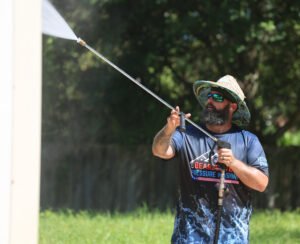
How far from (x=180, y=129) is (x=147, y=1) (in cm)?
857

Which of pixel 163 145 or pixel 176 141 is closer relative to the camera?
pixel 163 145

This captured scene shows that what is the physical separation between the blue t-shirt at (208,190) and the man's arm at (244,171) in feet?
0.24

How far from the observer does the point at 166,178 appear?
13.3 meters

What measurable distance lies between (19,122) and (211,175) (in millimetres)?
1291

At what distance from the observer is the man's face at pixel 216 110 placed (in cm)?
417

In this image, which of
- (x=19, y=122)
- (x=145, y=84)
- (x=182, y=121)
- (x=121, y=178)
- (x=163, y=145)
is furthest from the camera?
(x=121, y=178)

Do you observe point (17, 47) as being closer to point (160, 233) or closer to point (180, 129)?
point (180, 129)

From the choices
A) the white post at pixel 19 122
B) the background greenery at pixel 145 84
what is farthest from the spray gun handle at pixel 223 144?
the background greenery at pixel 145 84

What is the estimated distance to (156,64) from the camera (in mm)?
12758

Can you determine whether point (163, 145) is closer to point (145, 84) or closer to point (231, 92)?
point (231, 92)

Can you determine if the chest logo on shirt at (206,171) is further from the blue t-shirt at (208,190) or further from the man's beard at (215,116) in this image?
the man's beard at (215,116)

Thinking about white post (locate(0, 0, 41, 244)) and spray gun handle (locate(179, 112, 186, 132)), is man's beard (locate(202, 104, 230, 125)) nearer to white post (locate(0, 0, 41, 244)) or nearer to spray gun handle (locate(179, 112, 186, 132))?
spray gun handle (locate(179, 112, 186, 132))

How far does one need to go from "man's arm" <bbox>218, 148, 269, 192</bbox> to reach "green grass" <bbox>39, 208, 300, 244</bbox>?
3.10m

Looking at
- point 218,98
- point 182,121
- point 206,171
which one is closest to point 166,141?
point 182,121
